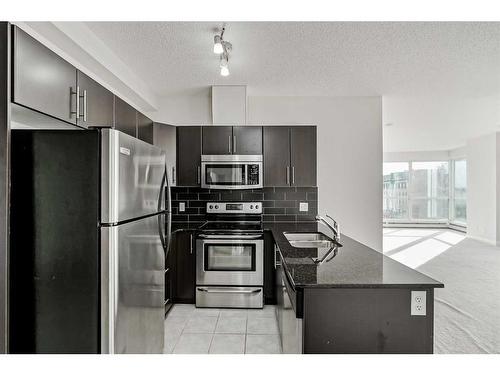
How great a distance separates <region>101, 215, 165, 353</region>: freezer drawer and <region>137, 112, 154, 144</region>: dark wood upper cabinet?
124cm

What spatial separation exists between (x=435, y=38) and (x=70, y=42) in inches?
107

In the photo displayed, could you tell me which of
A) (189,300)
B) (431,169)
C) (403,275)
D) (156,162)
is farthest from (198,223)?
(431,169)

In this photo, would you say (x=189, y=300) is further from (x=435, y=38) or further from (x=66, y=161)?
(x=435, y=38)

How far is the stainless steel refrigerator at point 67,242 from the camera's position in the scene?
1.45 m

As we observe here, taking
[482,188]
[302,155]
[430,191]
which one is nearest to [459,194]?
[430,191]

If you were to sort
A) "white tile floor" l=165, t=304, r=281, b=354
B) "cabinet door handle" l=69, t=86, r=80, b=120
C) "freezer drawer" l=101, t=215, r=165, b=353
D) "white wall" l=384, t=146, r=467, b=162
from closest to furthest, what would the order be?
"freezer drawer" l=101, t=215, r=165, b=353, "cabinet door handle" l=69, t=86, r=80, b=120, "white tile floor" l=165, t=304, r=281, b=354, "white wall" l=384, t=146, r=467, b=162

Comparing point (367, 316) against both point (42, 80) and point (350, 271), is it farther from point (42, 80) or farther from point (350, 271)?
point (42, 80)

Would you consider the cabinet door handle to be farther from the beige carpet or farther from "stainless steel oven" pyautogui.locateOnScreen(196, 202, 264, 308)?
the beige carpet

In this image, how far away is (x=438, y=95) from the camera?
4.01m

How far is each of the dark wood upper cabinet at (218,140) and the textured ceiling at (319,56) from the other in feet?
1.74

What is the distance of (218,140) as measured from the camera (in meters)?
3.70

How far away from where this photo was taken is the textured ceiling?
7.79 feet

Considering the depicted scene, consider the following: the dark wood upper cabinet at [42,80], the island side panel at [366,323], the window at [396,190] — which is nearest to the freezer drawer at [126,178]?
the dark wood upper cabinet at [42,80]

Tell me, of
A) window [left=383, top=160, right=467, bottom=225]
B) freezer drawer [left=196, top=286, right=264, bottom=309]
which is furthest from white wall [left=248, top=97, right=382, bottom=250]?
window [left=383, top=160, right=467, bottom=225]
